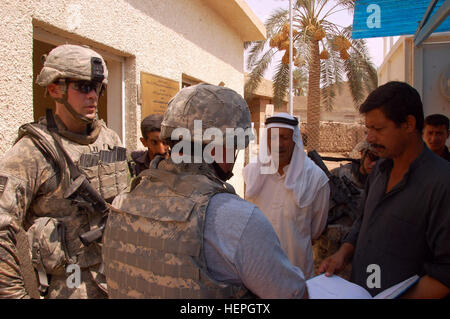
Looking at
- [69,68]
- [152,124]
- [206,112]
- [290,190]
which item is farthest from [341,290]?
[152,124]

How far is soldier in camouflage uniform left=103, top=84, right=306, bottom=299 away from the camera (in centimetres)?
107

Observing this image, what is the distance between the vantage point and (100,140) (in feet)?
6.86

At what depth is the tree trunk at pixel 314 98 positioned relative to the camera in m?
10.6

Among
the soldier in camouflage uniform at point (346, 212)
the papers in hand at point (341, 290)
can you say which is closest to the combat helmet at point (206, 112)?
the papers in hand at point (341, 290)

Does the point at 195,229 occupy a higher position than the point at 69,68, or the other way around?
the point at 69,68

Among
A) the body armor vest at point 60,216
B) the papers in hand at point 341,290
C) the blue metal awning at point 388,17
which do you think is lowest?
the papers in hand at point 341,290

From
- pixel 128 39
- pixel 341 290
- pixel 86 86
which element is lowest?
pixel 341 290

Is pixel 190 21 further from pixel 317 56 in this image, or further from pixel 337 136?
pixel 337 136

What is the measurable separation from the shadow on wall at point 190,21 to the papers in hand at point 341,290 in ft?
11.2

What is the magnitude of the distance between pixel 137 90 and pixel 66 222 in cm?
219

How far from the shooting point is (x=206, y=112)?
1256 mm

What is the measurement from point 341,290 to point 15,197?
5.01 feet

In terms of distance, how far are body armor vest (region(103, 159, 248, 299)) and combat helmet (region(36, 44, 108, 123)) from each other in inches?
35.3

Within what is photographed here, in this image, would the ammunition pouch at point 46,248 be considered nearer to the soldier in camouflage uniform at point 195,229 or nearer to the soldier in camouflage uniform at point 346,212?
the soldier in camouflage uniform at point 195,229
